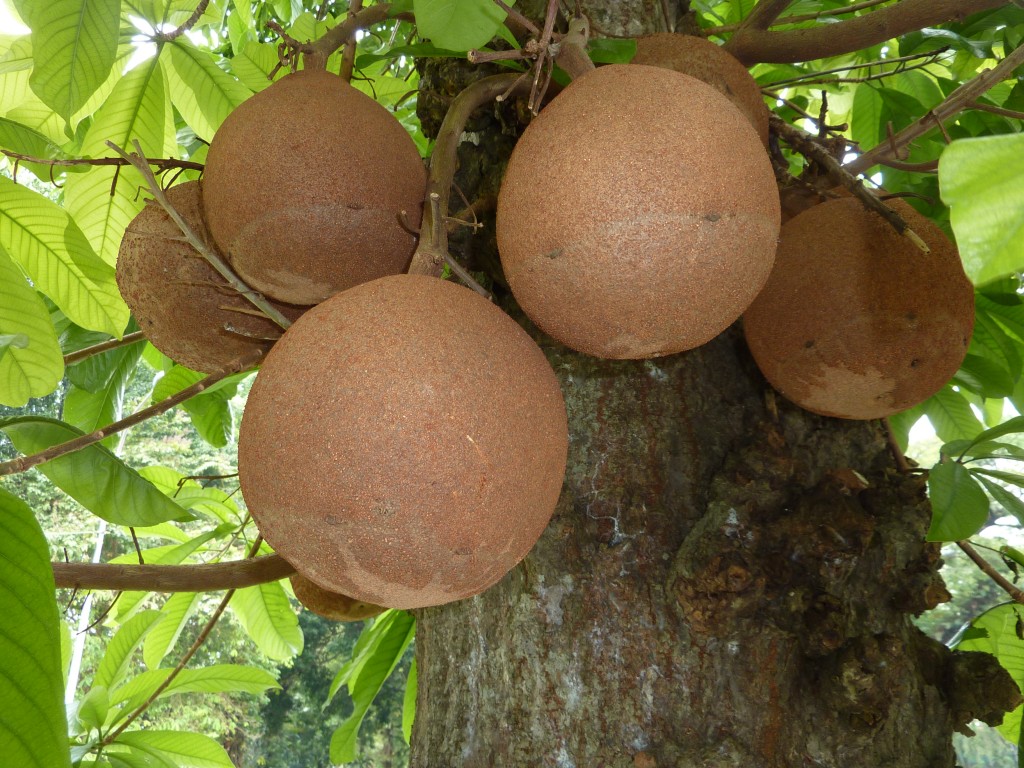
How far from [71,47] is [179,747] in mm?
1441

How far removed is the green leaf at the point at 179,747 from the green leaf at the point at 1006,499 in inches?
60.8

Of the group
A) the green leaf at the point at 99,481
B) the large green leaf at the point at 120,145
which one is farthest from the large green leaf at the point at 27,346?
the large green leaf at the point at 120,145

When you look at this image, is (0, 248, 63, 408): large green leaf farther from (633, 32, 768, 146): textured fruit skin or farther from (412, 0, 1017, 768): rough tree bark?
(633, 32, 768, 146): textured fruit skin

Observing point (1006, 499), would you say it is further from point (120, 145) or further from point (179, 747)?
point (179, 747)

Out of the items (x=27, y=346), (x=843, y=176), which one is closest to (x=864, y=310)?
(x=843, y=176)

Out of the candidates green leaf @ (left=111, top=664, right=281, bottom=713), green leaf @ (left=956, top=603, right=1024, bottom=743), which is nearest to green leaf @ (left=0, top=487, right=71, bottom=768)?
green leaf @ (left=956, top=603, right=1024, bottom=743)

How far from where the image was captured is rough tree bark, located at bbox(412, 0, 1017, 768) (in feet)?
3.13

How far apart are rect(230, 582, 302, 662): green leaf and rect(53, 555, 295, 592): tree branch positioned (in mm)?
839

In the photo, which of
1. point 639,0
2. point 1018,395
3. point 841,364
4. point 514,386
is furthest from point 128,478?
point 1018,395

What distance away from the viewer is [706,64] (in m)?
1.02

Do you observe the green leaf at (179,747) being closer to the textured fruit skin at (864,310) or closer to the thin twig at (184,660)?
the thin twig at (184,660)

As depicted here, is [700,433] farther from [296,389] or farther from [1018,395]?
[1018,395]

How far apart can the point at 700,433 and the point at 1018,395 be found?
0.84m

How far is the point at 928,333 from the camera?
0.99 meters
